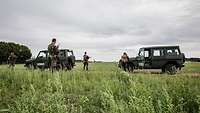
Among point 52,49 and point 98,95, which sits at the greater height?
point 52,49

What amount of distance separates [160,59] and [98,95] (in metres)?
19.2

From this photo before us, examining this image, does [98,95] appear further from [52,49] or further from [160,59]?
[160,59]

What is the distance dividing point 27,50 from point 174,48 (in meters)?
66.0

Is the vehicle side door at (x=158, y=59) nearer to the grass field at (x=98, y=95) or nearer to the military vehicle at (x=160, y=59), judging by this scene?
the military vehicle at (x=160, y=59)

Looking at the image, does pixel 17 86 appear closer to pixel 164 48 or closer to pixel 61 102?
pixel 61 102

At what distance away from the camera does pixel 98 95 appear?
1025 centimetres

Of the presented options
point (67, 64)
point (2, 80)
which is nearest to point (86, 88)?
point (2, 80)

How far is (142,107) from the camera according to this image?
16.2 feet

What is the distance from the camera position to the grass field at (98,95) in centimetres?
511

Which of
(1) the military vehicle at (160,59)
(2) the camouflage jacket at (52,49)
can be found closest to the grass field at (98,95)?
(2) the camouflage jacket at (52,49)

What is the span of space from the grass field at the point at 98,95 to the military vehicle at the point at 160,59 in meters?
13.7

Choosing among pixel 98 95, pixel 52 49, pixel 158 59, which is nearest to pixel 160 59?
pixel 158 59

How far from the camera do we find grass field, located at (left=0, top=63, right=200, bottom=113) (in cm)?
511

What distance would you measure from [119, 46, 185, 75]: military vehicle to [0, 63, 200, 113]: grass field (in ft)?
45.0
